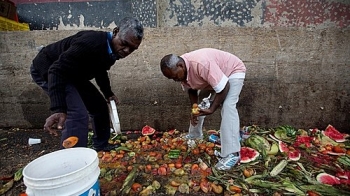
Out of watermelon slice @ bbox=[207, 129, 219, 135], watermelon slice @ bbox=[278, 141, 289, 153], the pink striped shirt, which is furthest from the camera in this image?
watermelon slice @ bbox=[207, 129, 219, 135]

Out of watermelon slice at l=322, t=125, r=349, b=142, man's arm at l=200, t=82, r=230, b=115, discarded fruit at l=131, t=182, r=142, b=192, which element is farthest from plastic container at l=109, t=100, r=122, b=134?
watermelon slice at l=322, t=125, r=349, b=142

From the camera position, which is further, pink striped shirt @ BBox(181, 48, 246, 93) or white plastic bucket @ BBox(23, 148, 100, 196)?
pink striped shirt @ BBox(181, 48, 246, 93)

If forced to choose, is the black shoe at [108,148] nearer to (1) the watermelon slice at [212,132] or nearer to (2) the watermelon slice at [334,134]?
(1) the watermelon slice at [212,132]

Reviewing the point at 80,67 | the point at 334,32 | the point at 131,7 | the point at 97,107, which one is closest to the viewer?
the point at 80,67

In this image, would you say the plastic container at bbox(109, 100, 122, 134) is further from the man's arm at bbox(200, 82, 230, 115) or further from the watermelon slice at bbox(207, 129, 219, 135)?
the watermelon slice at bbox(207, 129, 219, 135)

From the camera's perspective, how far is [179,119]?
4.44 metres

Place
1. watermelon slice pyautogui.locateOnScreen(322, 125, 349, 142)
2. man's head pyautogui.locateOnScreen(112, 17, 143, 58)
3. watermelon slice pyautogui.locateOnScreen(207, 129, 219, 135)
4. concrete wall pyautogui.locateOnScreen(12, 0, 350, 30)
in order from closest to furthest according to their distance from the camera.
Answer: man's head pyautogui.locateOnScreen(112, 17, 143, 58)
watermelon slice pyautogui.locateOnScreen(322, 125, 349, 142)
watermelon slice pyautogui.locateOnScreen(207, 129, 219, 135)
concrete wall pyautogui.locateOnScreen(12, 0, 350, 30)

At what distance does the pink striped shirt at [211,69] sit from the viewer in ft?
9.20

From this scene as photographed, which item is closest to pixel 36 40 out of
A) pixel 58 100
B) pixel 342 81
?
pixel 58 100

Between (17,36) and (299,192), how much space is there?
5.01m

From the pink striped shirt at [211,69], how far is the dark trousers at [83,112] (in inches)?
50.0

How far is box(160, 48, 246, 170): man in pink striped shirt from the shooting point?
2.82 metres

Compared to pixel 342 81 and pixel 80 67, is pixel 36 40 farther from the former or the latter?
pixel 342 81

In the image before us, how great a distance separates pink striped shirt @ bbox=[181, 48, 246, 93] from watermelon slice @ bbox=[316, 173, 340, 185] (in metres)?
1.51
